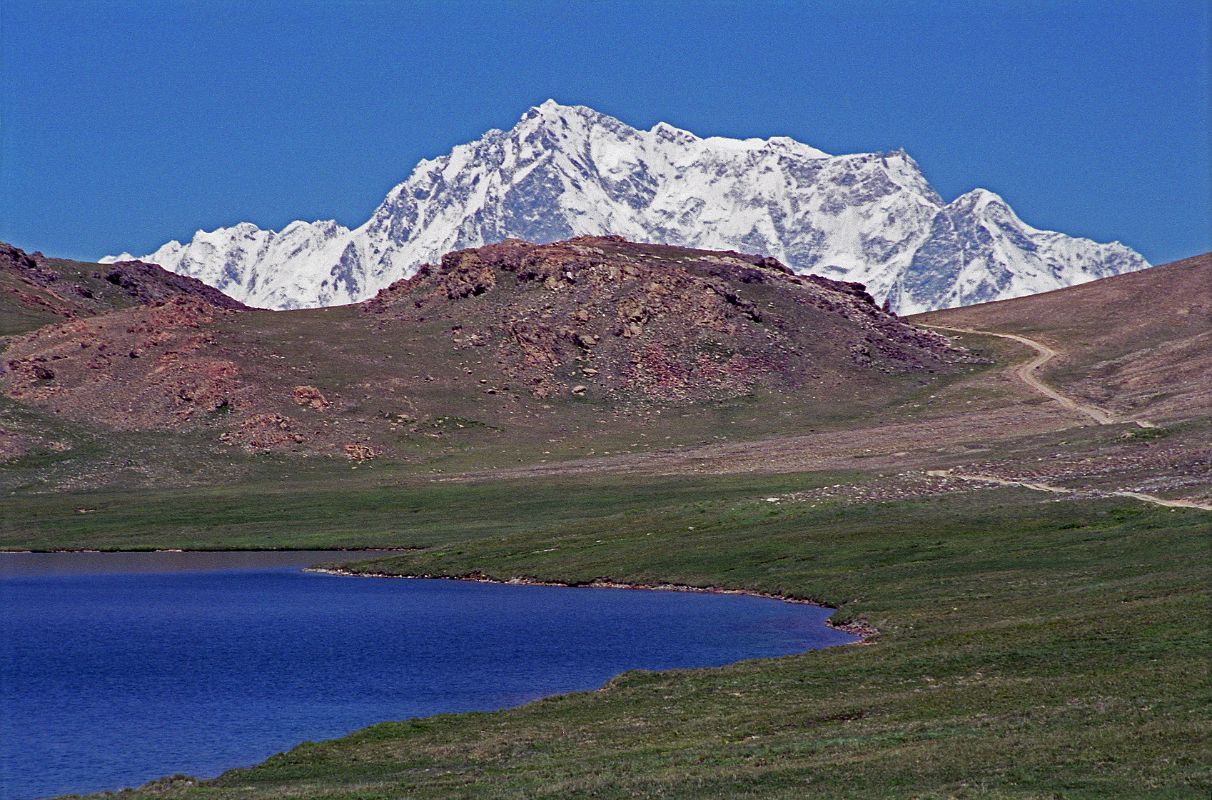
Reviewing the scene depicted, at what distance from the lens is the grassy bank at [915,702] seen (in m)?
37.3

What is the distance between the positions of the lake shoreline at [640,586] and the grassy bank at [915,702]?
3.08 feet

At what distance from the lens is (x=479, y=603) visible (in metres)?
93.0

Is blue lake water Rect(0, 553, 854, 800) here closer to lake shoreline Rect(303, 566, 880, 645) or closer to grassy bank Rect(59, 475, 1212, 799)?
lake shoreline Rect(303, 566, 880, 645)

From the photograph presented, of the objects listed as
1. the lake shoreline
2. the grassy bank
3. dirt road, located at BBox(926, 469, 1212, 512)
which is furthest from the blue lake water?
dirt road, located at BBox(926, 469, 1212, 512)

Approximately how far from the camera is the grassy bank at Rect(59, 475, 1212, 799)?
122ft

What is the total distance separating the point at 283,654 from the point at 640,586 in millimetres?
32953

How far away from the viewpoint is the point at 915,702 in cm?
4816

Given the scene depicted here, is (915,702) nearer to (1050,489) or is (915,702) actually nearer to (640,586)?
(640,586)

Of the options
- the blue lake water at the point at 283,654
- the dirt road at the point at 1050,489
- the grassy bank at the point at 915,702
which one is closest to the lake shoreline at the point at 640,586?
the grassy bank at the point at 915,702

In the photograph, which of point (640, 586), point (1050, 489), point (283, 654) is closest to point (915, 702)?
point (283, 654)

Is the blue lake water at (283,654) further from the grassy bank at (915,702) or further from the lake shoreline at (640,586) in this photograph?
the grassy bank at (915,702)

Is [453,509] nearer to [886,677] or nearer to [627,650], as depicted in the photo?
[627,650]

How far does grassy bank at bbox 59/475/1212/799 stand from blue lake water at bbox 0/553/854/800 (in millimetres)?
4655

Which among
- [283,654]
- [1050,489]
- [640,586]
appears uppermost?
[1050,489]
